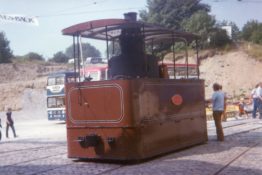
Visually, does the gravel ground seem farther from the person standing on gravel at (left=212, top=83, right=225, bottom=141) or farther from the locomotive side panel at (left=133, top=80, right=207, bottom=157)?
the person standing on gravel at (left=212, top=83, right=225, bottom=141)

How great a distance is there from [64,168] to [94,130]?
1212 mm

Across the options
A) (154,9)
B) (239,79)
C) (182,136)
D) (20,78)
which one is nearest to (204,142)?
(182,136)

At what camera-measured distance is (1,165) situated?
11750 mm

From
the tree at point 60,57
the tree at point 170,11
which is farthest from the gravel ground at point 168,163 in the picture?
the tree at point 60,57

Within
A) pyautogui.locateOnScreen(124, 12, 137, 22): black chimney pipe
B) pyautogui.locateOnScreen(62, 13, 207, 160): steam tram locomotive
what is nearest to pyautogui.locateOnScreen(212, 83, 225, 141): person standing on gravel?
pyautogui.locateOnScreen(62, 13, 207, 160): steam tram locomotive

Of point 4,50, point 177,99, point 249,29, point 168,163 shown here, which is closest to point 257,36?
point 249,29

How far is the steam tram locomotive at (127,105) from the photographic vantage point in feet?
36.3

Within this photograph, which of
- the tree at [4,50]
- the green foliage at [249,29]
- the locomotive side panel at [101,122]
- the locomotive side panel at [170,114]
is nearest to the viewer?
the locomotive side panel at [101,122]

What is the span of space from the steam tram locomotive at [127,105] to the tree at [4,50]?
230 ft

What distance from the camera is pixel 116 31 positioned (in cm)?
1295

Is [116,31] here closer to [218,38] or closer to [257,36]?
[218,38]

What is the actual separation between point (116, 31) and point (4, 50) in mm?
71799

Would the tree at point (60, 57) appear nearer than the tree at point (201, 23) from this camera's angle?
No

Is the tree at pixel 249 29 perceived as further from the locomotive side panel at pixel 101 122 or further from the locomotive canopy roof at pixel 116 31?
the locomotive side panel at pixel 101 122
